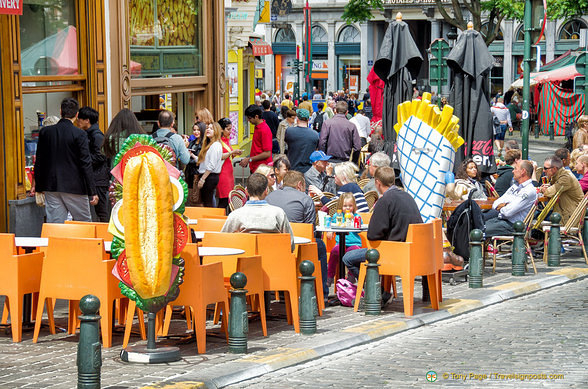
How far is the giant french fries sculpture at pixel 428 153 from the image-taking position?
42.3 feet

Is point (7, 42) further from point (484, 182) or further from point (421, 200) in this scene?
point (484, 182)

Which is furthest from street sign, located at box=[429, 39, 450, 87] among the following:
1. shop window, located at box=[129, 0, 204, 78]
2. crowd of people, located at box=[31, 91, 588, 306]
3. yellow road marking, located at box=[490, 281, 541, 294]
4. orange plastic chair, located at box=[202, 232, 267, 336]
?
orange plastic chair, located at box=[202, 232, 267, 336]

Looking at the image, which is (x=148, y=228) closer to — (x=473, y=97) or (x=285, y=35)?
(x=473, y=97)

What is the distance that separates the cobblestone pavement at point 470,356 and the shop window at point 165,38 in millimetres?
7335

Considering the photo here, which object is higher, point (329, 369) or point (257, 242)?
point (257, 242)

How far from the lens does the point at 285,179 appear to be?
37.3 feet

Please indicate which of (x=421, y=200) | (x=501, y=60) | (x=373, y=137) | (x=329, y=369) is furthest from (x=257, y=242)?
(x=501, y=60)

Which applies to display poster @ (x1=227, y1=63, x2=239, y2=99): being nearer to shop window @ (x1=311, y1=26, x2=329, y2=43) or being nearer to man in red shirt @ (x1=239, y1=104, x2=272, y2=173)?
man in red shirt @ (x1=239, y1=104, x2=272, y2=173)

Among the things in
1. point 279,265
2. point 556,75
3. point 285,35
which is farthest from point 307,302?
point 285,35

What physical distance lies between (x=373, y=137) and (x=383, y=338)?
12.2m

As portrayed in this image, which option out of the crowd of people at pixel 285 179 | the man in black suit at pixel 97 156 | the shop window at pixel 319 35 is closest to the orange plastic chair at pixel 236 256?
the crowd of people at pixel 285 179

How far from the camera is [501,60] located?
64.9 m

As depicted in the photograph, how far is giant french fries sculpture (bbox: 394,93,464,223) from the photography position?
42.3 feet

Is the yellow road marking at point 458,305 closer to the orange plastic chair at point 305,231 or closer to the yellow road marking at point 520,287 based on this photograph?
the yellow road marking at point 520,287
